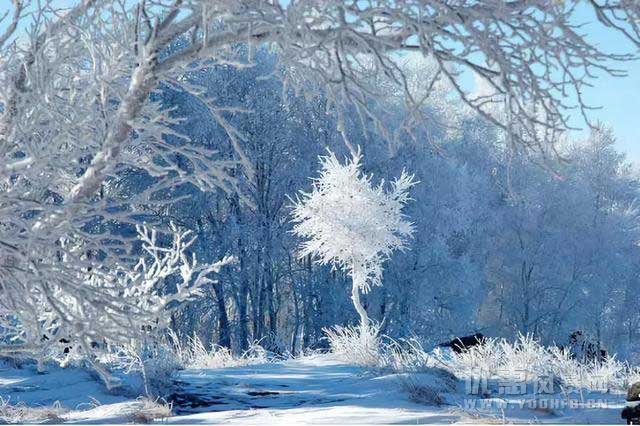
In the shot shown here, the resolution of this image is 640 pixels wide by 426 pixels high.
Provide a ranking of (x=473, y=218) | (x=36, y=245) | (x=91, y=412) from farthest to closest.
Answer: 1. (x=473, y=218)
2. (x=91, y=412)
3. (x=36, y=245)

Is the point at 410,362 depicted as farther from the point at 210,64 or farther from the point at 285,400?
the point at 210,64

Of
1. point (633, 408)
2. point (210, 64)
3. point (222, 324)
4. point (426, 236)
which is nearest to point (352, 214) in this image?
point (426, 236)

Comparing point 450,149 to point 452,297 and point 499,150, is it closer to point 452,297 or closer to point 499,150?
point 499,150

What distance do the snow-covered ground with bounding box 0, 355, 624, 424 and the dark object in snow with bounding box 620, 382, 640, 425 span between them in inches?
6.7

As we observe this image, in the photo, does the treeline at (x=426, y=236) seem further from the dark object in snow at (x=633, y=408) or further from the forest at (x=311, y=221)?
the dark object in snow at (x=633, y=408)

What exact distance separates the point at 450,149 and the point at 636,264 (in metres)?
8.62

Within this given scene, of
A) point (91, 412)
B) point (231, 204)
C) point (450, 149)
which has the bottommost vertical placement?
point (91, 412)

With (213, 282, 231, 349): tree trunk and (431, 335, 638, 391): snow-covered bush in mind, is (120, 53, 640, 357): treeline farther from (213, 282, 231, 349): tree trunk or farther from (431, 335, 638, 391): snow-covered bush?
(431, 335, 638, 391): snow-covered bush

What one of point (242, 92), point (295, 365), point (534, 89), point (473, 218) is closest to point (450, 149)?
point (473, 218)

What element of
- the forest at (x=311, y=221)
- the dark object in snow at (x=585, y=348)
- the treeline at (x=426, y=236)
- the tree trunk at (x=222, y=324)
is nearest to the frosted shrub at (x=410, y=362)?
the forest at (x=311, y=221)

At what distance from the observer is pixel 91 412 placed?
8.79 m

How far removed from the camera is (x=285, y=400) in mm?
9383

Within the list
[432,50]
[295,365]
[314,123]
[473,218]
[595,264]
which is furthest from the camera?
[595,264]

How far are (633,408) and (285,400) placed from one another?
12.9 feet
